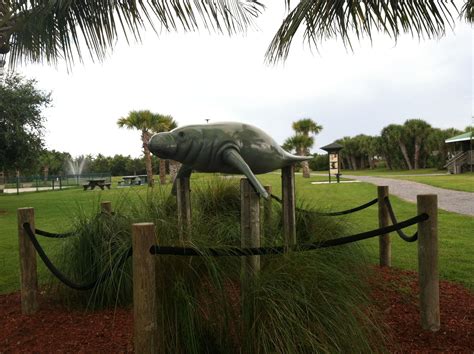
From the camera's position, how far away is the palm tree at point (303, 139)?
34.6 m

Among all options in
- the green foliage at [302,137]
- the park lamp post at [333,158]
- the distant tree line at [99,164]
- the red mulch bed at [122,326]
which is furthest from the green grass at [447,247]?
the distant tree line at [99,164]

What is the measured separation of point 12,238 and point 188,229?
672 cm

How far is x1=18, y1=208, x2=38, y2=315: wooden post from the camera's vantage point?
12.1 ft

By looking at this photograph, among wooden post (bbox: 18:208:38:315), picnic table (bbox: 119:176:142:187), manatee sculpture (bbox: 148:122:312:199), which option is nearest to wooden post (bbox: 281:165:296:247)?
manatee sculpture (bbox: 148:122:312:199)

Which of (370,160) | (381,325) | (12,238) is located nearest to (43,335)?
(381,325)

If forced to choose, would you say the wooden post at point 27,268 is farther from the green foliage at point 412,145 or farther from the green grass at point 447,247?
the green foliage at point 412,145

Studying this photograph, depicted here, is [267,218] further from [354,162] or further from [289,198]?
[354,162]

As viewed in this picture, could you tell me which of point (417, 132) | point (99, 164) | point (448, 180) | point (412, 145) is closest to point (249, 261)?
point (448, 180)

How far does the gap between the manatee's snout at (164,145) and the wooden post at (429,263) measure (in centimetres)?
199

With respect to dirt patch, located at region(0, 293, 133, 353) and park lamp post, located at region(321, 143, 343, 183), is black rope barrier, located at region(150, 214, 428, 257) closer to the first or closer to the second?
dirt patch, located at region(0, 293, 133, 353)

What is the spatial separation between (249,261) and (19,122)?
48.0ft

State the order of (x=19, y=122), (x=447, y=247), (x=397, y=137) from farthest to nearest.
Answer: (x=397, y=137), (x=19, y=122), (x=447, y=247)

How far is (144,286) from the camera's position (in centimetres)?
221

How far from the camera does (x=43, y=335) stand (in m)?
3.15
